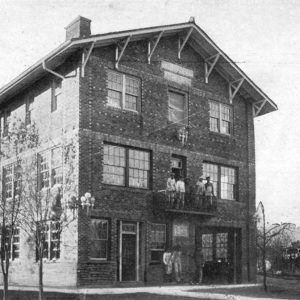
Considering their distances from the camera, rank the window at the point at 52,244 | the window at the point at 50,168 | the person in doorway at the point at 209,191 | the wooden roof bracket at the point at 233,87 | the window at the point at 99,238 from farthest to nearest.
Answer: the wooden roof bracket at the point at 233,87, the person in doorway at the point at 209,191, the window at the point at 50,168, the window at the point at 52,244, the window at the point at 99,238

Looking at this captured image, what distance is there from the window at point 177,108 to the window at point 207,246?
20.0 feet

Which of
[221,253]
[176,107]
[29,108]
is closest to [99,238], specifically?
[176,107]

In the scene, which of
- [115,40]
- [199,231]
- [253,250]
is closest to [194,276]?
[199,231]

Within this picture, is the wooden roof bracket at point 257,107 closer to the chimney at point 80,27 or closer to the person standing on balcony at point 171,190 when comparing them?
the person standing on balcony at point 171,190

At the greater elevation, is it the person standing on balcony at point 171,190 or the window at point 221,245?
the person standing on balcony at point 171,190

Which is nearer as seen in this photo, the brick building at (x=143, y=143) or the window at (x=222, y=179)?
the brick building at (x=143, y=143)

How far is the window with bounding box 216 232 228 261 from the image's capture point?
28219 millimetres

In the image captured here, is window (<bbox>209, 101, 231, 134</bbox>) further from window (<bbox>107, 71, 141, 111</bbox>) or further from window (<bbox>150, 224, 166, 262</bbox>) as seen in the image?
window (<bbox>150, 224, 166, 262</bbox>)

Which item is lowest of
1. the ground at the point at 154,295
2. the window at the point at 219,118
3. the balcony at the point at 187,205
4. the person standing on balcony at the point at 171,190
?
the ground at the point at 154,295

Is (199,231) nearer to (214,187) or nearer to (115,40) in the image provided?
(214,187)

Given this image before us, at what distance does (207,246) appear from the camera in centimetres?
2792

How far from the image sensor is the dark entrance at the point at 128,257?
23.2 meters

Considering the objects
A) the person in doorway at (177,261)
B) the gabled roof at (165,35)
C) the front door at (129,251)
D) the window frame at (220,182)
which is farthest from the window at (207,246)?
the gabled roof at (165,35)

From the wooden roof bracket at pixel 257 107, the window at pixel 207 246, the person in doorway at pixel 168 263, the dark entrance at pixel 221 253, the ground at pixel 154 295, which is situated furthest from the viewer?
the wooden roof bracket at pixel 257 107
